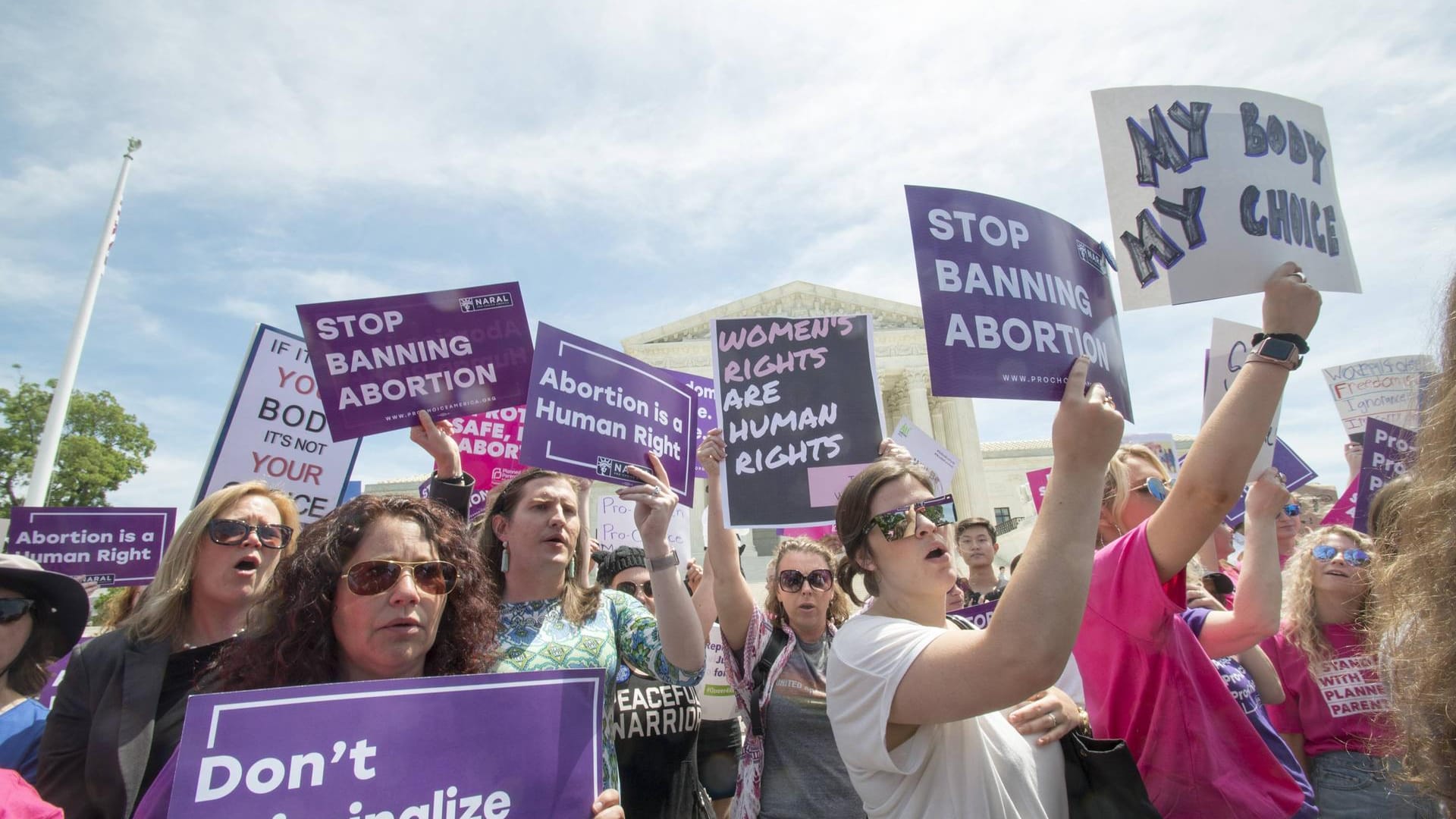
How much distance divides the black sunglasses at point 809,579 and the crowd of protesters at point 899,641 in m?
0.03

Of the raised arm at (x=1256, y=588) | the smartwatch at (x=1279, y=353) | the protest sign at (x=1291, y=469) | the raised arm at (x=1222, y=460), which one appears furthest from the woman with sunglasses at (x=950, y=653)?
the protest sign at (x=1291, y=469)

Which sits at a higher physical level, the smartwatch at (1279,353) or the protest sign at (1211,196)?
the protest sign at (1211,196)

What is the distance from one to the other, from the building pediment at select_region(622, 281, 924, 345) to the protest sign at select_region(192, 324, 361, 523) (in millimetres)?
34306

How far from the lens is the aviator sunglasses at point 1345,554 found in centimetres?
343

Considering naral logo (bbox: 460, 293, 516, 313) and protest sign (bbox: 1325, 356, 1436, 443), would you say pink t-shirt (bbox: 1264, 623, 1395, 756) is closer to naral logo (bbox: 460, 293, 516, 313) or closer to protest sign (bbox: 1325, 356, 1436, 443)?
protest sign (bbox: 1325, 356, 1436, 443)

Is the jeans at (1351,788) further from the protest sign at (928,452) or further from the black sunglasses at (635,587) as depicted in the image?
the protest sign at (928,452)

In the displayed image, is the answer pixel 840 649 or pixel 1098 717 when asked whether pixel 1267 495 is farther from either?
pixel 840 649

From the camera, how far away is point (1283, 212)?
263 cm

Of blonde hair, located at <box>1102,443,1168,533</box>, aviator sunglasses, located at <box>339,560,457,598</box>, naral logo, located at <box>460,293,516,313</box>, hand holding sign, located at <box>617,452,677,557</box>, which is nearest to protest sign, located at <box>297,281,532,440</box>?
naral logo, located at <box>460,293,516,313</box>

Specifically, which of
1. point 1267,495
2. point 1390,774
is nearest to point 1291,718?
point 1267,495

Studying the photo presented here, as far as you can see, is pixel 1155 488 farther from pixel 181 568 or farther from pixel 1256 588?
pixel 181 568

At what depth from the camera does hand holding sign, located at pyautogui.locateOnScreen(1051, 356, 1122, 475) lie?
57.2 inches

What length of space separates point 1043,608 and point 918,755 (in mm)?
543

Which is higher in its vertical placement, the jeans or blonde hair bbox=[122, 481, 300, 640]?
blonde hair bbox=[122, 481, 300, 640]
